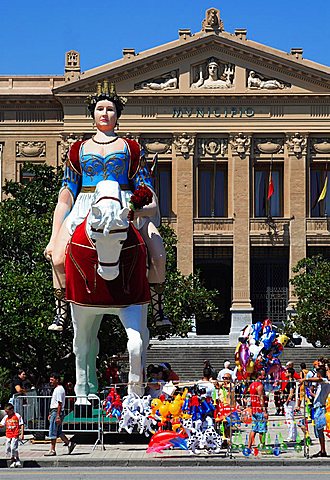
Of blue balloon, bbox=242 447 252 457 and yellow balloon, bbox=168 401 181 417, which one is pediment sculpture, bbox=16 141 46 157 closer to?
yellow balloon, bbox=168 401 181 417

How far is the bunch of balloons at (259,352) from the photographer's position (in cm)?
2422

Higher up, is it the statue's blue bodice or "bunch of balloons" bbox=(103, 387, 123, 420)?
the statue's blue bodice

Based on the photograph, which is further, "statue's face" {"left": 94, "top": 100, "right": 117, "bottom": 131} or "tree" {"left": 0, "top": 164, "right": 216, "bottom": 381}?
"tree" {"left": 0, "top": 164, "right": 216, "bottom": 381}

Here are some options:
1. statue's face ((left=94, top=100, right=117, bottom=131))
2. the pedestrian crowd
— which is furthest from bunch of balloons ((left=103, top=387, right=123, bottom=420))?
statue's face ((left=94, top=100, right=117, bottom=131))

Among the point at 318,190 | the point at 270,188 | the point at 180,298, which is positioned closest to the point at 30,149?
the point at 270,188

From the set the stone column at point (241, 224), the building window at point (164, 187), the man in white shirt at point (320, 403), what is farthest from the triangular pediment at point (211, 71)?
the man in white shirt at point (320, 403)

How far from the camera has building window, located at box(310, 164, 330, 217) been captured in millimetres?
60375

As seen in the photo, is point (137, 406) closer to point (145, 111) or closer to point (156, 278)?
point (156, 278)

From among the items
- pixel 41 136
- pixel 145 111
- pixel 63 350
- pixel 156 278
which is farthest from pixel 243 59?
pixel 156 278

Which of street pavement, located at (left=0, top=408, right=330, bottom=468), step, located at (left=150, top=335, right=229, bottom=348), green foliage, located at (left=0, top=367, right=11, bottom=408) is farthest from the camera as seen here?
step, located at (left=150, top=335, right=229, bottom=348)

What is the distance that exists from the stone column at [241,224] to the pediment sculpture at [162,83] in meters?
3.85

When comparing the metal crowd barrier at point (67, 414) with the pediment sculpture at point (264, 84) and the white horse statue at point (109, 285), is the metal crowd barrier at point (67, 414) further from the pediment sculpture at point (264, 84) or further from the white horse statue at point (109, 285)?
the pediment sculpture at point (264, 84)

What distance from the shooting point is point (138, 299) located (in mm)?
18656

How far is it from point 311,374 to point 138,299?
8.46 metres
